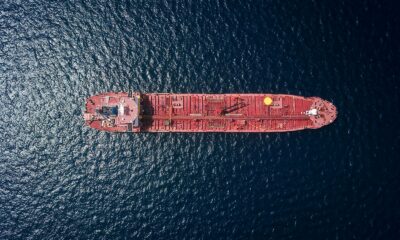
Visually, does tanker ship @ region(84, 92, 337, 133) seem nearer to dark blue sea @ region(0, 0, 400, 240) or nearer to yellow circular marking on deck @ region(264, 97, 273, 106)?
yellow circular marking on deck @ region(264, 97, 273, 106)

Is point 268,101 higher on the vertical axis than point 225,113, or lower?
higher

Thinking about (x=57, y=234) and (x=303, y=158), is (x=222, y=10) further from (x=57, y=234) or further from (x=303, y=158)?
(x=57, y=234)

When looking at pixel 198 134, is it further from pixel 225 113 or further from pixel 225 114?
pixel 225 113

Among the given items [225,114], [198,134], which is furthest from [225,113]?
[198,134]

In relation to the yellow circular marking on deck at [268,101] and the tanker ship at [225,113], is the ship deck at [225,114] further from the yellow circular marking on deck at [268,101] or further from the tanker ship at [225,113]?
the yellow circular marking on deck at [268,101]

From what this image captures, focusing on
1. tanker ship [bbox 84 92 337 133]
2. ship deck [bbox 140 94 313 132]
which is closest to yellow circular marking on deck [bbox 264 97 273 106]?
tanker ship [bbox 84 92 337 133]

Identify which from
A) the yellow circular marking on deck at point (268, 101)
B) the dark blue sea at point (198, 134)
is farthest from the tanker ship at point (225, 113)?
the dark blue sea at point (198, 134)
